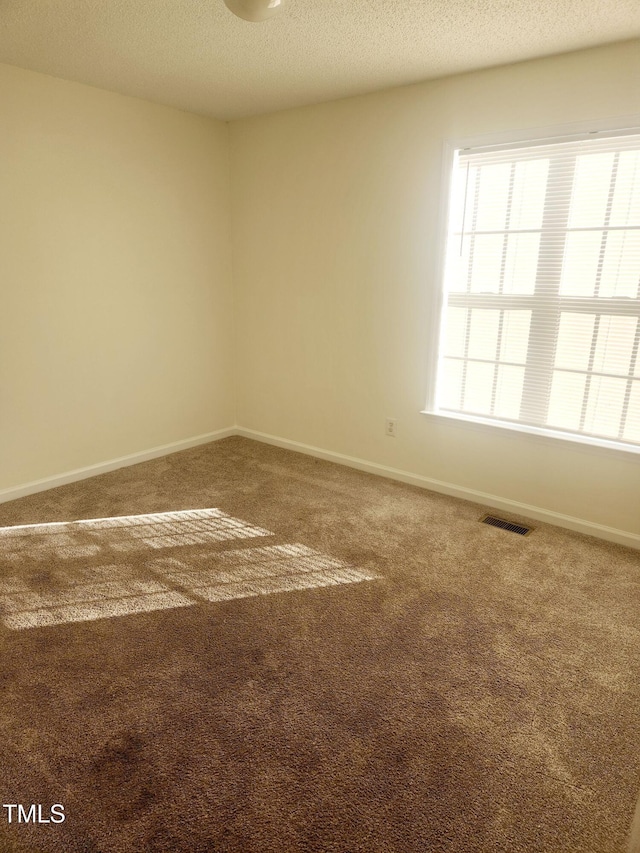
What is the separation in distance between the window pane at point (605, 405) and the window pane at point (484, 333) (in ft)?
2.02

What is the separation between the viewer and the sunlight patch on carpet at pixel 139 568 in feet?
7.75

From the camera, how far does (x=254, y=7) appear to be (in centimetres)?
186

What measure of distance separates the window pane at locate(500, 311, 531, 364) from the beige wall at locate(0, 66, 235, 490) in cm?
241

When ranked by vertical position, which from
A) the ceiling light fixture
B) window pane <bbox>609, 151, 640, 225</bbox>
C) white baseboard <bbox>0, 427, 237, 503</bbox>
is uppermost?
the ceiling light fixture

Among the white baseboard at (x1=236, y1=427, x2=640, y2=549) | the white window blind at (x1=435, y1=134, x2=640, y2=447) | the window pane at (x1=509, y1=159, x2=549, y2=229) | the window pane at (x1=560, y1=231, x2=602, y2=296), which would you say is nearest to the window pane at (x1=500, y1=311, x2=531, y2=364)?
the white window blind at (x1=435, y1=134, x2=640, y2=447)

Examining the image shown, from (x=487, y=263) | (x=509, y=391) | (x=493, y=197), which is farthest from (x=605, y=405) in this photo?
(x=493, y=197)

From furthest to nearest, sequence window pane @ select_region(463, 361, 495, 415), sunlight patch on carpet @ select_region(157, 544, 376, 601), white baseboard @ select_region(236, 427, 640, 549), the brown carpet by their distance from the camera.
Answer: window pane @ select_region(463, 361, 495, 415), white baseboard @ select_region(236, 427, 640, 549), sunlight patch on carpet @ select_region(157, 544, 376, 601), the brown carpet

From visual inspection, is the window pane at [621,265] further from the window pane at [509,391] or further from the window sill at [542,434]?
the window sill at [542,434]

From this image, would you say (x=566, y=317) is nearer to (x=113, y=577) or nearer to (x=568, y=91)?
(x=568, y=91)

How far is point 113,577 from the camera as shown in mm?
2570

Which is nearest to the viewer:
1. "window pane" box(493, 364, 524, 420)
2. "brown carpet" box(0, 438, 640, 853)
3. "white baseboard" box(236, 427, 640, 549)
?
"brown carpet" box(0, 438, 640, 853)

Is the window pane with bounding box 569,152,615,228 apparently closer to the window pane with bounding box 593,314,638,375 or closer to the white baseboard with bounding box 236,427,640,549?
the window pane with bounding box 593,314,638,375

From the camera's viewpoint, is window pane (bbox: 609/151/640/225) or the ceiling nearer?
the ceiling

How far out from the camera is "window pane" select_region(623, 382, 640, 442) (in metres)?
2.80
